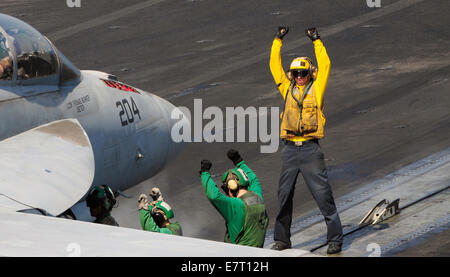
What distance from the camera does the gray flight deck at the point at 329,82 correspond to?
14.5 meters

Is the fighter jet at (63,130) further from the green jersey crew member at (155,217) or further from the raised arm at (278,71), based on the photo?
the raised arm at (278,71)

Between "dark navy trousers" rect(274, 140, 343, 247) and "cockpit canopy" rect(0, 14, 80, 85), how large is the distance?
2840 mm

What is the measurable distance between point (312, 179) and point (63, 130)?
324cm

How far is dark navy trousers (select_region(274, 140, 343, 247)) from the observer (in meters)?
11.7

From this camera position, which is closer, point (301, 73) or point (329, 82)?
point (301, 73)

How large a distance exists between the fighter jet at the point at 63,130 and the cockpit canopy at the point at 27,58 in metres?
0.01

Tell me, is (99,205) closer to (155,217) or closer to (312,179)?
(155,217)

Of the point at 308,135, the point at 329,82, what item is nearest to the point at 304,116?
the point at 308,135

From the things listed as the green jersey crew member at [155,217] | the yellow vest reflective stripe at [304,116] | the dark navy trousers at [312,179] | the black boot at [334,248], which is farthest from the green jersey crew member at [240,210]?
the black boot at [334,248]

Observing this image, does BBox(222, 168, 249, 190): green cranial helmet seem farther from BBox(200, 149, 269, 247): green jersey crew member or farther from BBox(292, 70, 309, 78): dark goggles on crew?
BBox(292, 70, 309, 78): dark goggles on crew

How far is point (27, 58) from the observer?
10.6m
